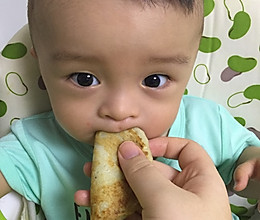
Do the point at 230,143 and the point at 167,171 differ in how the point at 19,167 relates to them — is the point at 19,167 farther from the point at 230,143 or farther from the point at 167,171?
the point at 230,143

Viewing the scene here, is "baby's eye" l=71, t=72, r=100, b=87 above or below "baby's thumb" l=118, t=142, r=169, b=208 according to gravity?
above

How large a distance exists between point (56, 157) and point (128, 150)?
23 cm

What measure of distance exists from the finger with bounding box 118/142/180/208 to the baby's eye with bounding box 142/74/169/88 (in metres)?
0.08

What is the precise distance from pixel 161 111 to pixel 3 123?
335 millimetres

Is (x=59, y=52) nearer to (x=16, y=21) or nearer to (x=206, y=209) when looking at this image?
(x=206, y=209)

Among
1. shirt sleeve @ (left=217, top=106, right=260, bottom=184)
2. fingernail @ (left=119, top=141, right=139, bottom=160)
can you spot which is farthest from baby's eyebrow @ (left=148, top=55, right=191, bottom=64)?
shirt sleeve @ (left=217, top=106, right=260, bottom=184)

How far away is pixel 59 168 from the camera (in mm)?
953

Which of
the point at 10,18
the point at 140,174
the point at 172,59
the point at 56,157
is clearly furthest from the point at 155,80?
the point at 10,18

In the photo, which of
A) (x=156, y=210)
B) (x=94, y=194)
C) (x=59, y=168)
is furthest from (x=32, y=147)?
(x=156, y=210)

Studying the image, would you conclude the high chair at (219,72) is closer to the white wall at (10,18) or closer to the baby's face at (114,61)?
the baby's face at (114,61)

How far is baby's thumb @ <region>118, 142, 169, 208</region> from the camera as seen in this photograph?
70 centimetres

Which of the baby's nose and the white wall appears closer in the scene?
the baby's nose

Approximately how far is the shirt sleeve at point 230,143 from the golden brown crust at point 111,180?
25cm

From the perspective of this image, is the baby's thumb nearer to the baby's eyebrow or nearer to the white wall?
the baby's eyebrow
